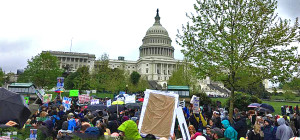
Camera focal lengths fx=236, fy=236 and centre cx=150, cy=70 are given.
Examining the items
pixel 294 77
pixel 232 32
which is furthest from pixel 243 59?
pixel 294 77

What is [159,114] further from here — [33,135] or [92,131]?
[33,135]

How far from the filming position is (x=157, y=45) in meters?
124

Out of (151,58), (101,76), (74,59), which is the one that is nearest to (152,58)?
(151,58)

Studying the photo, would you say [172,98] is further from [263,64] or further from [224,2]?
[224,2]

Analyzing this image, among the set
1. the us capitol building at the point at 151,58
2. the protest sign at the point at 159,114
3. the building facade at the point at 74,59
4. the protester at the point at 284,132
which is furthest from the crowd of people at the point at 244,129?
the building facade at the point at 74,59

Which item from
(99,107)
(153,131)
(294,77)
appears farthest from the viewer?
(99,107)

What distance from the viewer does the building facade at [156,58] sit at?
391 ft

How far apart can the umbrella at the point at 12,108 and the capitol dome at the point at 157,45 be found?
117587 millimetres

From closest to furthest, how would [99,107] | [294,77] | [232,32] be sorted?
[294,77], [232,32], [99,107]

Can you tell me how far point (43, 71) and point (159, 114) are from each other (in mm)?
47297

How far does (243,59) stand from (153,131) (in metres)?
8.53

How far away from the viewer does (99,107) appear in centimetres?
1516

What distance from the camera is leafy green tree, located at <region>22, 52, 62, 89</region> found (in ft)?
161

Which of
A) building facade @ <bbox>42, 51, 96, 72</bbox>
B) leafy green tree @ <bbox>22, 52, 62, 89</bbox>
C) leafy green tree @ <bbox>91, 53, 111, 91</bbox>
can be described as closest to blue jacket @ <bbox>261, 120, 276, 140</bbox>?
leafy green tree @ <bbox>91, 53, 111, 91</bbox>
